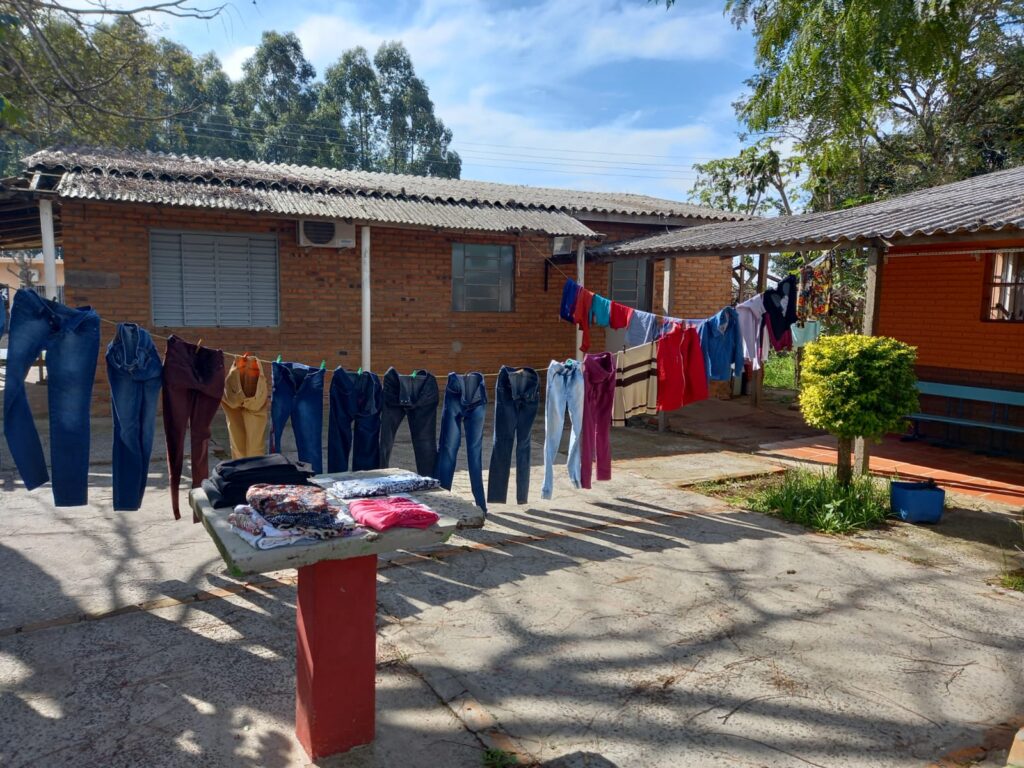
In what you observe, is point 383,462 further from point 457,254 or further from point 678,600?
point 457,254

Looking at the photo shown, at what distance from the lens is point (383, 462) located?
4.98 metres

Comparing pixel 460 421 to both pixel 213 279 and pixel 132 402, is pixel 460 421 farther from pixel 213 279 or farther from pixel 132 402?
pixel 213 279

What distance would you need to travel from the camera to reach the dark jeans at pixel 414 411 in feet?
16.8

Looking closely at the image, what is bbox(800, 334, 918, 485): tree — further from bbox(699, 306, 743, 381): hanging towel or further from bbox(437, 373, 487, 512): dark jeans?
bbox(437, 373, 487, 512): dark jeans

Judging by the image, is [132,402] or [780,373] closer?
[132,402]

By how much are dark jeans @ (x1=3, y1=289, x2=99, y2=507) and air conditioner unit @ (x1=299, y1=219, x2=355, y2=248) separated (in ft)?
22.1

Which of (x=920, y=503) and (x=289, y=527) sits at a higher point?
(x=289, y=527)

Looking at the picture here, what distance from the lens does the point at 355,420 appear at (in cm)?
492

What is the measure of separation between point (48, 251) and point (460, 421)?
6.00 metres

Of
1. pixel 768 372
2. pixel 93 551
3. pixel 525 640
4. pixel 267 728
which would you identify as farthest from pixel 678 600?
pixel 768 372

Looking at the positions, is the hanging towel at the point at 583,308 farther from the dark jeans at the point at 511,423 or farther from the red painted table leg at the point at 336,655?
the red painted table leg at the point at 336,655

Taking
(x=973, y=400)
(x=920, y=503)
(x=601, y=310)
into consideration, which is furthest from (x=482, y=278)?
(x=920, y=503)

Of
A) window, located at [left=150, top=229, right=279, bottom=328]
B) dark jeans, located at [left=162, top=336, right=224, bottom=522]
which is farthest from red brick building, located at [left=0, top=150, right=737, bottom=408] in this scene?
dark jeans, located at [left=162, top=336, right=224, bottom=522]

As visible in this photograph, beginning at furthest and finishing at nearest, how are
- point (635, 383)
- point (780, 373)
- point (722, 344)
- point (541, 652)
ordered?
point (780, 373)
point (722, 344)
point (635, 383)
point (541, 652)
